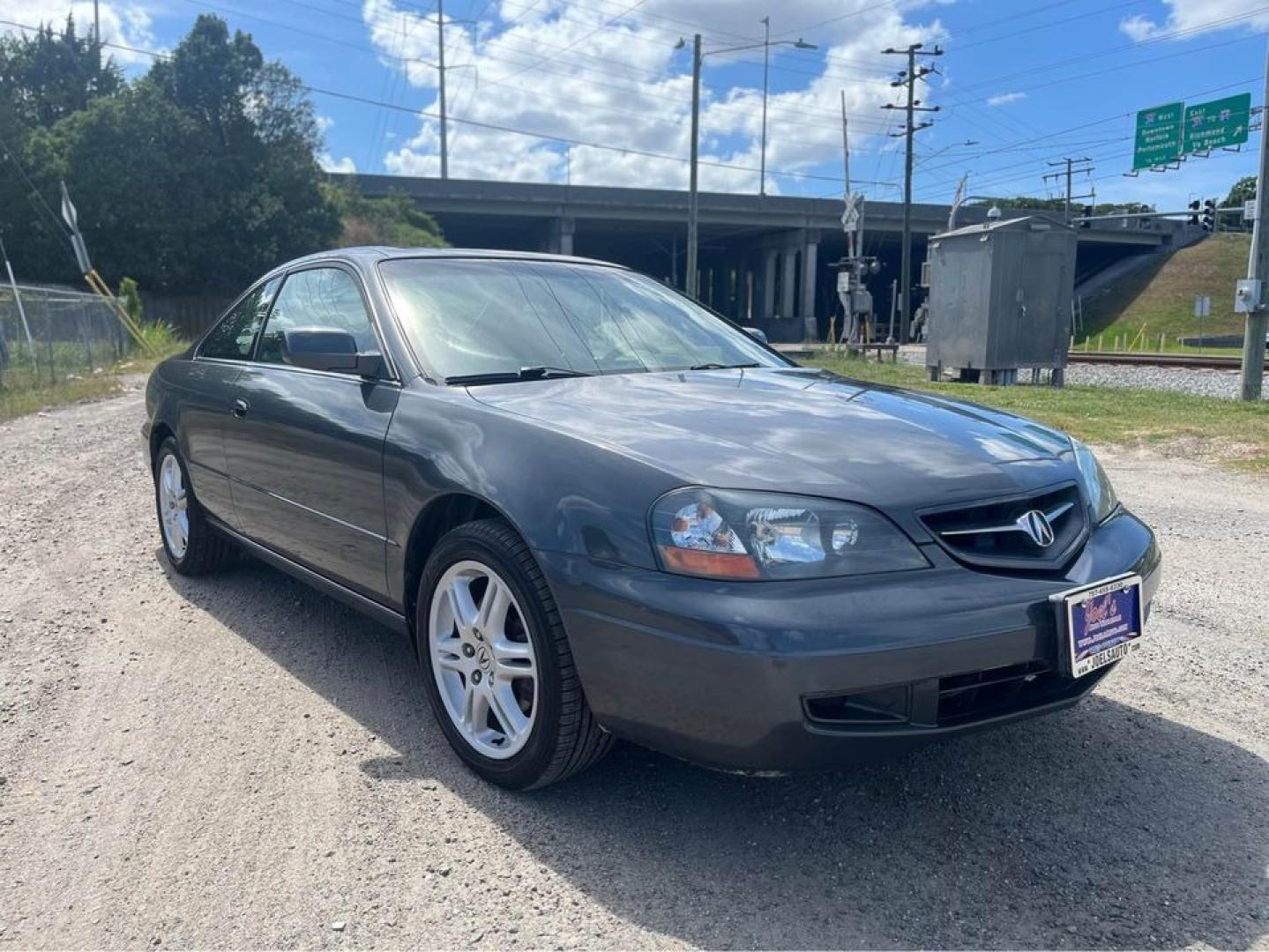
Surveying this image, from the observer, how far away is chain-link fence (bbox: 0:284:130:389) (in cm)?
1512

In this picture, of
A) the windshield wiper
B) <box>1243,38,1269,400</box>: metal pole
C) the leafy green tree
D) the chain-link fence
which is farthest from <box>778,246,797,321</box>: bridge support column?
the windshield wiper

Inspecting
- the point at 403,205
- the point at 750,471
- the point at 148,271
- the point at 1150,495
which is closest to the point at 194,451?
the point at 750,471

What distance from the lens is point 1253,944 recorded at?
2.21 metres

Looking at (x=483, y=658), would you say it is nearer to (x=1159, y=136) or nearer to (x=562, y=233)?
(x=1159, y=136)

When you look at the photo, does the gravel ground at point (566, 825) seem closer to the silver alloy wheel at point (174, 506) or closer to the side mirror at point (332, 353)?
the silver alloy wheel at point (174, 506)

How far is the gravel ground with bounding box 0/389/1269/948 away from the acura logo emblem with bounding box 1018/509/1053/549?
772 mm

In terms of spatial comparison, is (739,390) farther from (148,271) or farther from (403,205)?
(403,205)

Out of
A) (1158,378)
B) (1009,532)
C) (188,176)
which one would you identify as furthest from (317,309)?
(188,176)

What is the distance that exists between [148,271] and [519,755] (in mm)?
42855

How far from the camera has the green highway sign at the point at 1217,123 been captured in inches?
1187

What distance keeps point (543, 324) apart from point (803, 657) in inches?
74.6

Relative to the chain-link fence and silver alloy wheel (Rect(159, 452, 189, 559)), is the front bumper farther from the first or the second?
the chain-link fence

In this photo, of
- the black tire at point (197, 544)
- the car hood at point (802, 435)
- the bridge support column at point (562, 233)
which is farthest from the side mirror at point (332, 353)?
the bridge support column at point (562, 233)

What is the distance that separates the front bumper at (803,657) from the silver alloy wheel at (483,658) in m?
0.32
